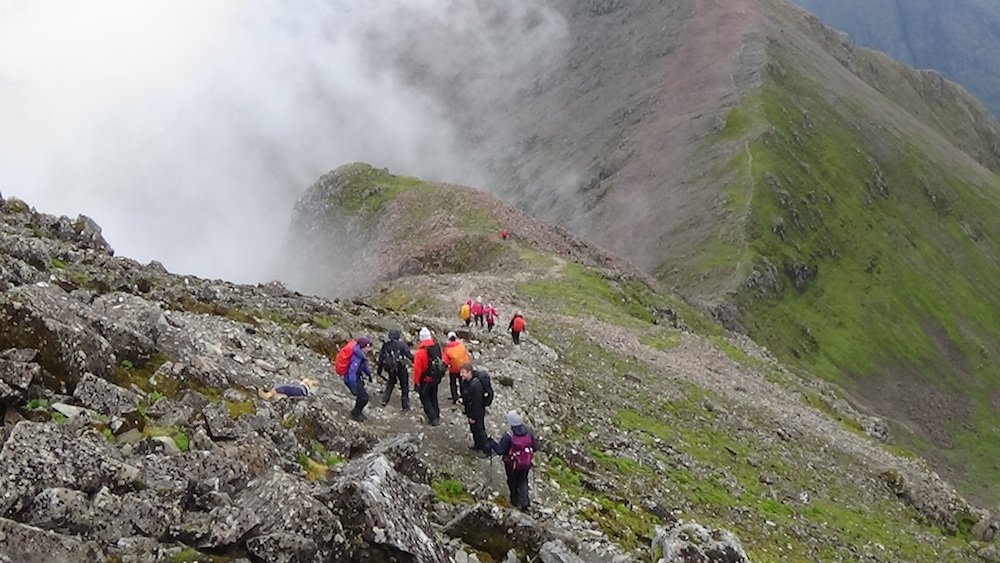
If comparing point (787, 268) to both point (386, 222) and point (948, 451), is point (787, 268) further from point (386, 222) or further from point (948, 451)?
point (386, 222)

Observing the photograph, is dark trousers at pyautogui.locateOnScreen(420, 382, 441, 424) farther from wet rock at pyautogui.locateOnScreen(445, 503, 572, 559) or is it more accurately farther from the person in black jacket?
wet rock at pyautogui.locateOnScreen(445, 503, 572, 559)

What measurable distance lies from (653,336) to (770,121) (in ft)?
425

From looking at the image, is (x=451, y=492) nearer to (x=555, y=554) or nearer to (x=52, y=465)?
(x=555, y=554)

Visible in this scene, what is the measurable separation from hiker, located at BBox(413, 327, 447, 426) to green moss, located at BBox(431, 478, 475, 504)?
15.8ft

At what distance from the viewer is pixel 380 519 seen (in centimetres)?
1359

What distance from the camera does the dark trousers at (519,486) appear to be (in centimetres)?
2114

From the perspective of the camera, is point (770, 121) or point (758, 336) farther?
point (770, 121)

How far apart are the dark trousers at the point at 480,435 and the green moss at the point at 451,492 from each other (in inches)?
105

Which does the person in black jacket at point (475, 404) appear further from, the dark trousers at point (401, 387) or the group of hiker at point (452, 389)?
the dark trousers at point (401, 387)

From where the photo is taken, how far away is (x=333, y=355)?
32.0 metres

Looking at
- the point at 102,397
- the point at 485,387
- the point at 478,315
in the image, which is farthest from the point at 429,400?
the point at 478,315

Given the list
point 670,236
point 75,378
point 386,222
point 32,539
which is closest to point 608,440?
point 75,378

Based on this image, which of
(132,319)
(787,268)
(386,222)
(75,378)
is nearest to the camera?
(75,378)

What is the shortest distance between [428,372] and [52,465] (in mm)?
14258
